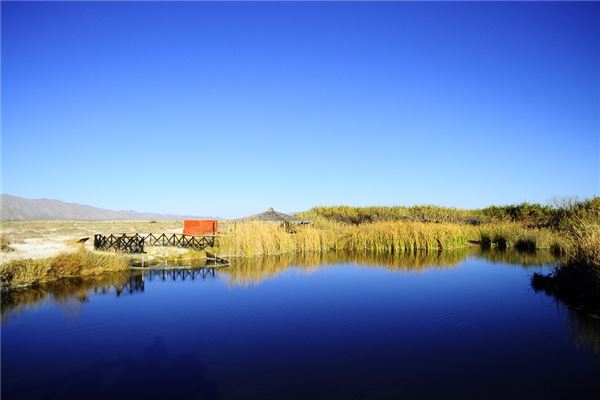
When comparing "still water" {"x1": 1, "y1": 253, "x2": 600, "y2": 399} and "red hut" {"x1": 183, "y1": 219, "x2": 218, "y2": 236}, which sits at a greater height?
"red hut" {"x1": 183, "y1": 219, "x2": 218, "y2": 236}

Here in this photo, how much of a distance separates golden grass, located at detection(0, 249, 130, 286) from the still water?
661 millimetres

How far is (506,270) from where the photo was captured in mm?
17938

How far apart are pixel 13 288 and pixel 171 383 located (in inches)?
365

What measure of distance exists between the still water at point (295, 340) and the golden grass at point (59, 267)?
0.66 meters

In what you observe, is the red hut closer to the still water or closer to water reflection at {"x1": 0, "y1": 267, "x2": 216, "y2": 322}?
water reflection at {"x1": 0, "y1": 267, "x2": 216, "y2": 322}

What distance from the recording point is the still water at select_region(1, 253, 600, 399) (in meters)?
6.63

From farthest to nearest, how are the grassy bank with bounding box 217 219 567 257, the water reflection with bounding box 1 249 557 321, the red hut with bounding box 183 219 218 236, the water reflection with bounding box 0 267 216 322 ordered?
the red hut with bounding box 183 219 218 236 < the grassy bank with bounding box 217 219 567 257 < the water reflection with bounding box 1 249 557 321 < the water reflection with bounding box 0 267 216 322

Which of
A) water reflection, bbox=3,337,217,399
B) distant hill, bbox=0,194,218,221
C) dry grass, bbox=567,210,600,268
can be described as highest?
distant hill, bbox=0,194,218,221

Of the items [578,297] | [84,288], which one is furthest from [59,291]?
[578,297]

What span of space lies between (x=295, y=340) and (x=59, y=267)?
1019cm

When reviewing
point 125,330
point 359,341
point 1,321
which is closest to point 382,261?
point 359,341

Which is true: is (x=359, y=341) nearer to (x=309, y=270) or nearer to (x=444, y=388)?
(x=444, y=388)

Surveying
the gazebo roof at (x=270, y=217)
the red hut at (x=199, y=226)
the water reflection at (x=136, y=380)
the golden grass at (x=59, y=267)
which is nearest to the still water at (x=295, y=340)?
the water reflection at (x=136, y=380)

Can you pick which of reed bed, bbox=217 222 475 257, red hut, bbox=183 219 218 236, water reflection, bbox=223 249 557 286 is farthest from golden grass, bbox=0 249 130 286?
red hut, bbox=183 219 218 236
